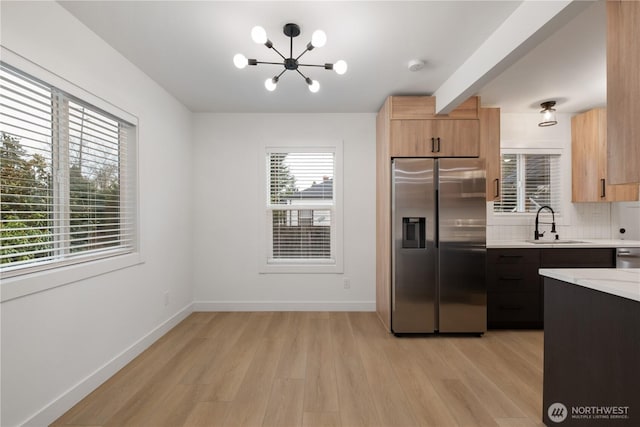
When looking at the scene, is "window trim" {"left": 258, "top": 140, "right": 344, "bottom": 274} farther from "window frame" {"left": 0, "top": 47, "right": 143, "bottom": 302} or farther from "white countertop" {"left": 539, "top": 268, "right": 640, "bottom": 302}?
"white countertop" {"left": 539, "top": 268, "right": 640, "bottom": 302}

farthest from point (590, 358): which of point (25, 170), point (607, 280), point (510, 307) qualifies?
point (25, 170)

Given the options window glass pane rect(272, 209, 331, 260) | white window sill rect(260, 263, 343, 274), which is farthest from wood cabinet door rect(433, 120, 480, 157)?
white window sill rect(260, 263, 343, 274)

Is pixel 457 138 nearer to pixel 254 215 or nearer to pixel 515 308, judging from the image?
pixel 515 308

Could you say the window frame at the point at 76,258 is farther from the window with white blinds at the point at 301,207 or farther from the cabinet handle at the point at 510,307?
the cabinet handle at the point at 510,307

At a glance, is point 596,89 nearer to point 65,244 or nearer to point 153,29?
point 153,29

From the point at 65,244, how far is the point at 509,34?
3.22 m

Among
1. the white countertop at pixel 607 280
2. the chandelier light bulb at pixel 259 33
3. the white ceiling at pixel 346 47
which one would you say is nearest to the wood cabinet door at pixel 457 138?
the white ceiling at pixel 346 47

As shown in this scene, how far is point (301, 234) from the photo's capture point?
12.6ft

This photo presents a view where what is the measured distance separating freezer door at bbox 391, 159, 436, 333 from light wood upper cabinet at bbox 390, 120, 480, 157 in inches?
5.2

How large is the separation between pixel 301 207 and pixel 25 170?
8.34 ft

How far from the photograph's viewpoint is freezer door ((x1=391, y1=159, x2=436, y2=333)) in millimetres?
2990

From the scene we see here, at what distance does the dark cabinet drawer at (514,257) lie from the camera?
3115 millimetres

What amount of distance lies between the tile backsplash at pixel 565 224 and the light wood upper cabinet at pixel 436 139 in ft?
3.49

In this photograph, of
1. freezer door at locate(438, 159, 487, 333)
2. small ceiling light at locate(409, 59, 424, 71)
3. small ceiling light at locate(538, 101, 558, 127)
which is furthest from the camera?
small ceiling light at locate(538, 101, 558, 127)
